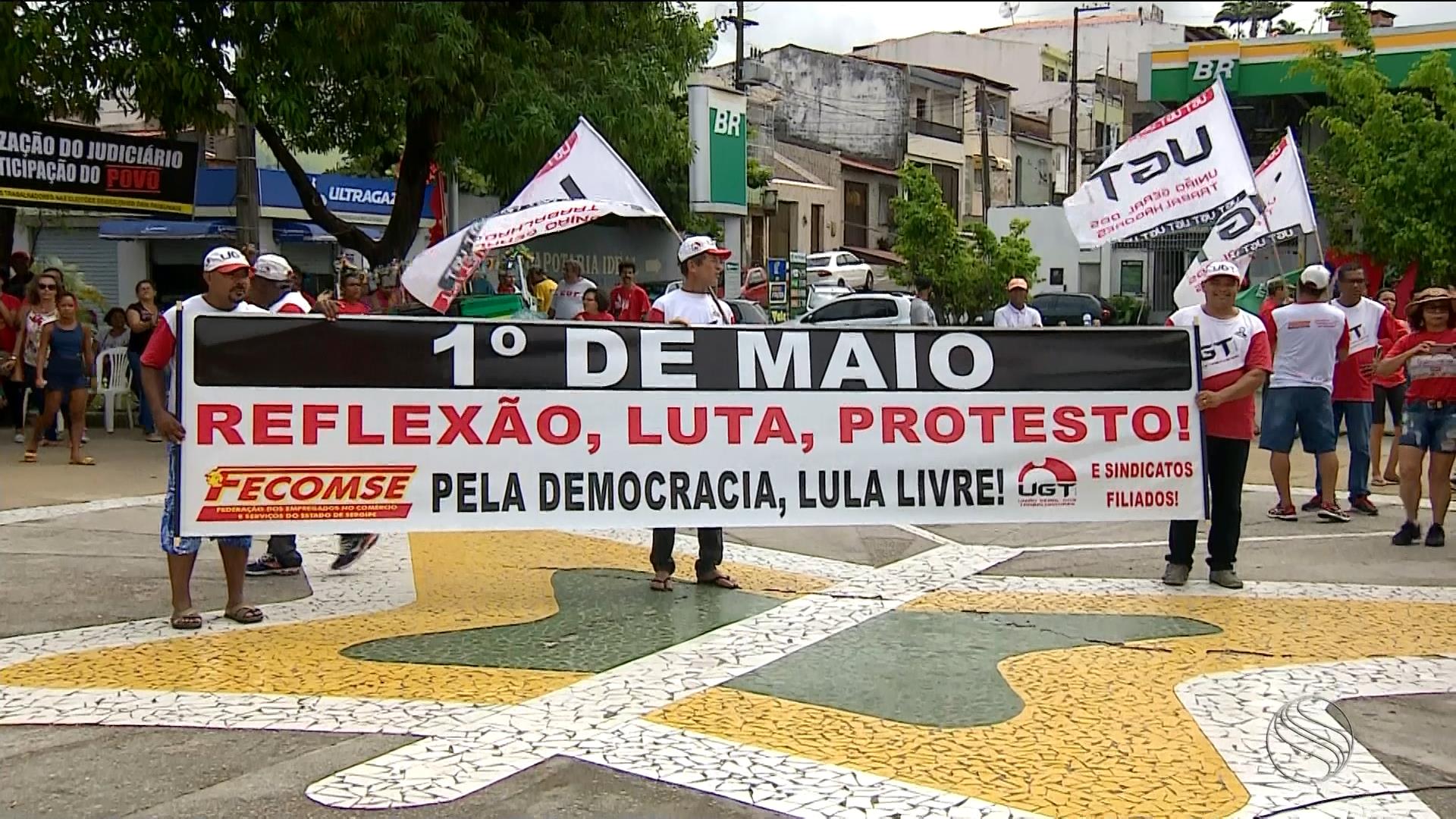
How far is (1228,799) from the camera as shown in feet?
15.2

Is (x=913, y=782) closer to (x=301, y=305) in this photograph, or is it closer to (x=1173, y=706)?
(x=1173, y=706)

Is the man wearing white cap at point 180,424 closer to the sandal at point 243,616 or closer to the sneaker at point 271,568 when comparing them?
the sandal at point 243,616

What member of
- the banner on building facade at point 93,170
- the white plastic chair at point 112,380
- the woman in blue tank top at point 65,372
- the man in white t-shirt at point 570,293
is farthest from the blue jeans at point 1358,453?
the banner on building facade at point 93,170

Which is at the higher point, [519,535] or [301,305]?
Result: [301,305]

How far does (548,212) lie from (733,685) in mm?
3397

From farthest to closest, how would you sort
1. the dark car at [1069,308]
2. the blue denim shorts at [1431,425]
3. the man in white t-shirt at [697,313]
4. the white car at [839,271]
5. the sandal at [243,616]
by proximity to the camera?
the white car at [839,271] → the dark car at [1069,308] → the blue denim shorts at [1431,425] → the man in white t-shirt at [697,313] → the sandal at [243,616]

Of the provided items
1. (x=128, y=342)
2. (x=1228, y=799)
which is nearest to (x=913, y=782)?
(x=1228, y=799)

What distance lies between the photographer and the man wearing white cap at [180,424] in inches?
258

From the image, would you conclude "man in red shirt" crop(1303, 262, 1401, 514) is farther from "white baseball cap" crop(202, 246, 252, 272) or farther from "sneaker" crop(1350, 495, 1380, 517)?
"white baseball cap" crop(202, 246, 252, 272)

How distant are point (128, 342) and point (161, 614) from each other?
353 inches

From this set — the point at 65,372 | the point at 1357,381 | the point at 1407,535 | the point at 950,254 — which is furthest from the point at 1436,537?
the point at 950,254

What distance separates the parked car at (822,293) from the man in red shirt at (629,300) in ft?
43.9

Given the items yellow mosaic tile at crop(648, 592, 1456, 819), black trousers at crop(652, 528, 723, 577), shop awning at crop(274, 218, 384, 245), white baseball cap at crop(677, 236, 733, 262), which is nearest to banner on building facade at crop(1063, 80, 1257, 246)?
yellow mosaic tile at crop(648, 592, 1456, 819)

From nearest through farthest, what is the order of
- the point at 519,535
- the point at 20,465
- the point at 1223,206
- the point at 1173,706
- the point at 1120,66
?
1. the point at 1173,706
2. the point at 519,535
3. the point at 1223,206
4. the point at 20,465
5. the point at 1120,66
